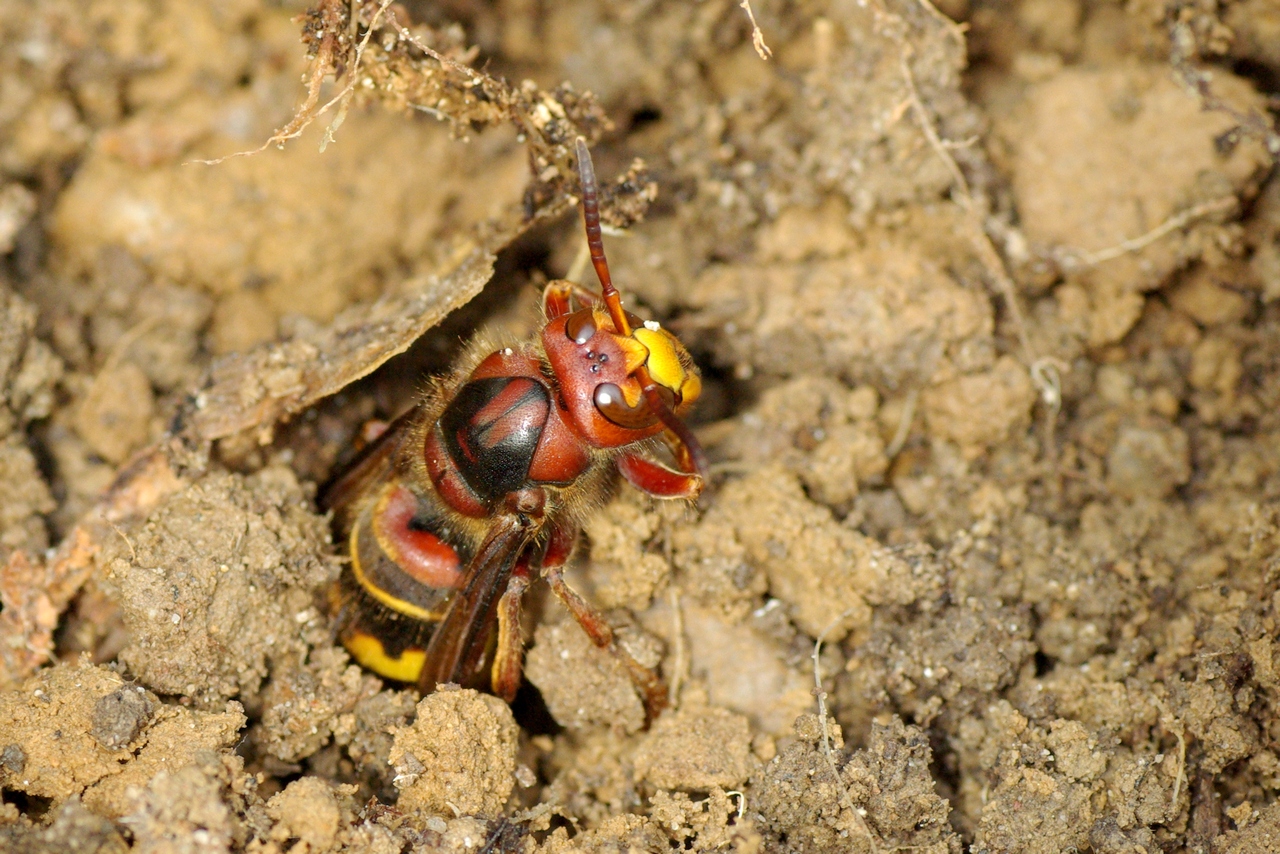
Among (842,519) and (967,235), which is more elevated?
(967,235)

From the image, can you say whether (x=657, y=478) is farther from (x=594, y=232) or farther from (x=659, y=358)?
(x=594, y=232)

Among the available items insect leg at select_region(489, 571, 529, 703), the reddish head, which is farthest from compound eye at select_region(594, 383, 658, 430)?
insect leg at select_region(489, 571, 529, 703)

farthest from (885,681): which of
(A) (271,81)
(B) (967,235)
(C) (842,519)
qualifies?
(A) (271,81)

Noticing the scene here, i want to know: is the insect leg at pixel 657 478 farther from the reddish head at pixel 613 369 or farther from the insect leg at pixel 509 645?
the insect leg at pixel 509 645

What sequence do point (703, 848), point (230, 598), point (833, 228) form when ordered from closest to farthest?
point (703, 848) < point (230, 598) < point (833, 228)

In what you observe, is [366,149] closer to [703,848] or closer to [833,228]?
[833,228]

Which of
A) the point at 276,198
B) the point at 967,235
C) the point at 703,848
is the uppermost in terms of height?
the point at 967,235

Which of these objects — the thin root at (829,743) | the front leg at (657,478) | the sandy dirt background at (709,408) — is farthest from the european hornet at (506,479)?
the thin root at (829,743)

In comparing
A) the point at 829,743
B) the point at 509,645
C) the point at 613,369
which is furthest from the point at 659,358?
the point at 829,743
